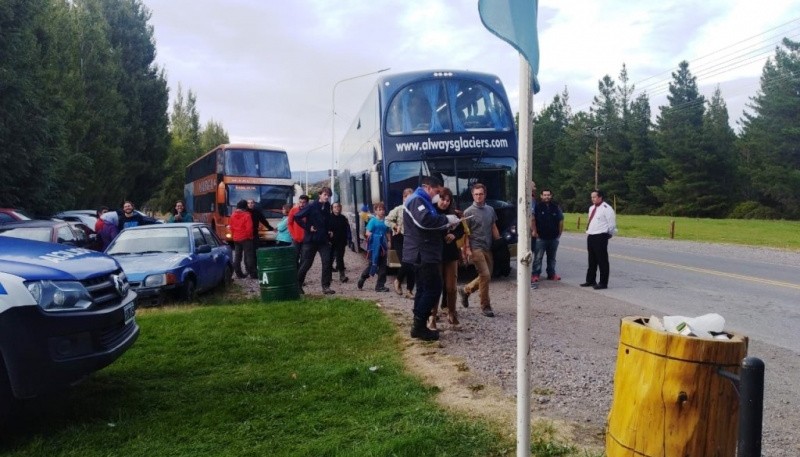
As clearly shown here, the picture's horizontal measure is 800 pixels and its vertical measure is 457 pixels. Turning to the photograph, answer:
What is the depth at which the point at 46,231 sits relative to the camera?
1179 cm

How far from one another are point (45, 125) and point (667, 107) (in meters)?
62.1

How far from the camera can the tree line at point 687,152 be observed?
5334cm

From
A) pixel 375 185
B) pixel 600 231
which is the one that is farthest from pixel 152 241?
pixel 600 231

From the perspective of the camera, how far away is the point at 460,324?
8.38 m

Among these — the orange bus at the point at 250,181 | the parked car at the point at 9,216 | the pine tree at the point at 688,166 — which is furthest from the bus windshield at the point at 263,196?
the pine tree at the point at 688,166

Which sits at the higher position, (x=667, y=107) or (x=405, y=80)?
(x=667, y=107)

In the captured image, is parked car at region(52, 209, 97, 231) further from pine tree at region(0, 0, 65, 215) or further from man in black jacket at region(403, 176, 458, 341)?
man in black jacket at region(403, 176, 458, 341)

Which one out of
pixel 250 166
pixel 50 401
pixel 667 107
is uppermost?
pixel 667 107

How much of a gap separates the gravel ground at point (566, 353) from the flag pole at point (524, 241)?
3.86 ft

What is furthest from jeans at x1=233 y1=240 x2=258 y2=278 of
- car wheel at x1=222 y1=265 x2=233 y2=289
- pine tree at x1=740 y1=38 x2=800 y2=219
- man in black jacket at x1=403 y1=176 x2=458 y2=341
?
pine tree at x1=740 y1=38 x2=800 y2=219

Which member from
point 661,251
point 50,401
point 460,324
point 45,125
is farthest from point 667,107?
point 50,401

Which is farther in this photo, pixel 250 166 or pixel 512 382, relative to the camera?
pixel 250 166

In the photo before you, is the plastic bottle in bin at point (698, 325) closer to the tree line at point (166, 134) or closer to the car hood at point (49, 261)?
the car hood at point (49, 261)

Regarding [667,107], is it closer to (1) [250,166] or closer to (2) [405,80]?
(1) [250,166]
